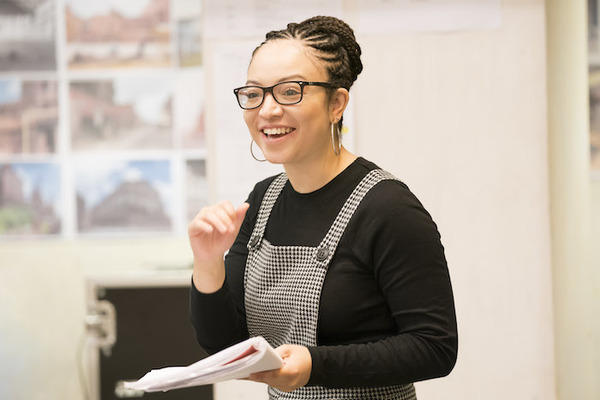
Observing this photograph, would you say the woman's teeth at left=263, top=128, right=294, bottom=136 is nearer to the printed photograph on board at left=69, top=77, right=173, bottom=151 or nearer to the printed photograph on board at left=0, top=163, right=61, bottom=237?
the printed photograph on board at left=69, top=77, right=173, bottom=151

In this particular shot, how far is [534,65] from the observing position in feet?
7.44

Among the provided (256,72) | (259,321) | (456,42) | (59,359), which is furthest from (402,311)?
(59,359)

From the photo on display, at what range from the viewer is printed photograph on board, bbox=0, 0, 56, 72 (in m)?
3.80

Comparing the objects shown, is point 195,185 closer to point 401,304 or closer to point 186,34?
point 186,34

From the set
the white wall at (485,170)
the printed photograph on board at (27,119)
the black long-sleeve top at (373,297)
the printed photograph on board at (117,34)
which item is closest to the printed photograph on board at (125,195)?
the printed photograph on board at (27,119)

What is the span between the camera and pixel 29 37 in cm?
380

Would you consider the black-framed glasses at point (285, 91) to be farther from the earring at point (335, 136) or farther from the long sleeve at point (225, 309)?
the long sleeve at point (225, 309)

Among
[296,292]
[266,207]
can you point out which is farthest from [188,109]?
[296,292]

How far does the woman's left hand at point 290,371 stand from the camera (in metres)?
1.10

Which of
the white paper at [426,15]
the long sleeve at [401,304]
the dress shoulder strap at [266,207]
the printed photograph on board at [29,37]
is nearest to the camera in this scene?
the long sleeve at [401,304]

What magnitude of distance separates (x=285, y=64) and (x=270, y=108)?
87 millimetres

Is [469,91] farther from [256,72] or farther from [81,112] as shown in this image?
[81,112]

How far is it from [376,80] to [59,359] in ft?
8.31

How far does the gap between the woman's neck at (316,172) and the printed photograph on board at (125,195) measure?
259 centimetres
